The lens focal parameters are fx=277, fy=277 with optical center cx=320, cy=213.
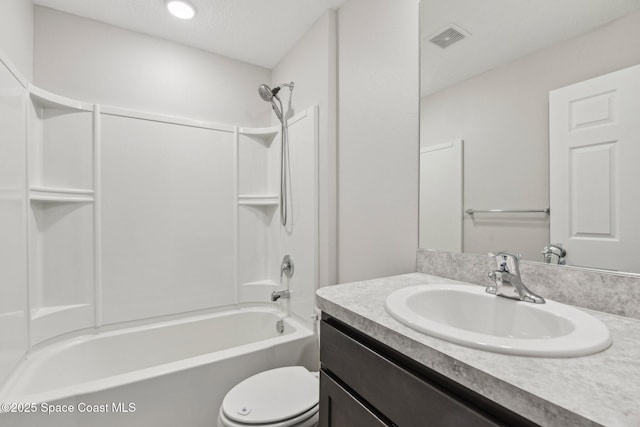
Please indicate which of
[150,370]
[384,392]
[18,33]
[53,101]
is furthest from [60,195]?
[384,392]

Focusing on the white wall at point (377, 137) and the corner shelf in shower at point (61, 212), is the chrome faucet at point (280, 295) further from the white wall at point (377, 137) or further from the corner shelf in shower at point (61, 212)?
the corner shelf in shower at point (61, 212)

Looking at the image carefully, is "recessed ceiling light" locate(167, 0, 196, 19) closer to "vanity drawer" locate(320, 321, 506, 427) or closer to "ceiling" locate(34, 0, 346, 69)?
"ceiling" locate(34, 0, 346, 69)

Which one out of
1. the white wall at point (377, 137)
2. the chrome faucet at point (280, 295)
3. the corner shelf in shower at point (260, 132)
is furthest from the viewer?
the corner shelf in shower at point (260, 132)

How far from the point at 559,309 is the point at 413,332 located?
0.41 meters

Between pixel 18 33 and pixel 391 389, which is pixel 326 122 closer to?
pixel 391 389

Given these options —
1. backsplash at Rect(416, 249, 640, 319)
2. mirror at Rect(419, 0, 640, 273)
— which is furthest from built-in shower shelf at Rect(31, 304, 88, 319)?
backsplash at Rect(416, 249, 640, 319)

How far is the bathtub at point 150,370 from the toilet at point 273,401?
6.5 inches

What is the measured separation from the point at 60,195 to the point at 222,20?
1.45m

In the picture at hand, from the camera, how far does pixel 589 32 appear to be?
79cm

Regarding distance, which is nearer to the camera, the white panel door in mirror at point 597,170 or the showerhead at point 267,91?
the white panel door in mirror at point 597,170

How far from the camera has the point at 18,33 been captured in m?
1.44

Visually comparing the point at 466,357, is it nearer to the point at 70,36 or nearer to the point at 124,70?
the point at 124,70

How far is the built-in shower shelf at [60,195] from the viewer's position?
59.9 inches

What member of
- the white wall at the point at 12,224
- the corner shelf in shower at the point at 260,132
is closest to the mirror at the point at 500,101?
the corner shelf in shower at the point at 260,132
